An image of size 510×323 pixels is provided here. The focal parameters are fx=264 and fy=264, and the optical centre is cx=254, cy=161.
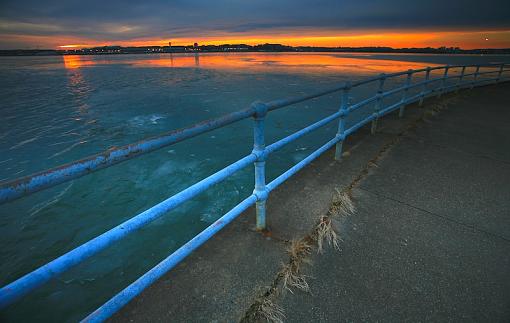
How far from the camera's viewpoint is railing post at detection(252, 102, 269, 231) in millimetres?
1940

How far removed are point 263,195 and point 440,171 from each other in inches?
111

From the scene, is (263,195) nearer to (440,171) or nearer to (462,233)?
(462,233)

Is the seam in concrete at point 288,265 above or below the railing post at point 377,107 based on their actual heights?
below

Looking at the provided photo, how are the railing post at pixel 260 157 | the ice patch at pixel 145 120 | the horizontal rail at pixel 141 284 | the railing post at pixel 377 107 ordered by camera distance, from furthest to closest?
1. the ice patch at pixel 145 120
2. the railing post at pixel 377 107
3. the railing post at pixel 260 157
4. the horizontal rail at pixel 141 284

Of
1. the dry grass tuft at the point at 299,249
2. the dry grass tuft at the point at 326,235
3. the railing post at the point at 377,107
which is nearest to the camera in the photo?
the dry grass tuft at the point at 299,249

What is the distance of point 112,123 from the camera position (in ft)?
36.3

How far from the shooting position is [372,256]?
2143mm

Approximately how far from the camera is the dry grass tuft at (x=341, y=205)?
2.69 metres

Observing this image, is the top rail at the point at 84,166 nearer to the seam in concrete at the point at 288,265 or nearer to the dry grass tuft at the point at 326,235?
the seam in concrete at the point at 288,265

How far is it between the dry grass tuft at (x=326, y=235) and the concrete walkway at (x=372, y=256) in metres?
0.06

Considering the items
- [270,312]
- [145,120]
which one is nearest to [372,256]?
[270,312]

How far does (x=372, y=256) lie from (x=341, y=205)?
71 cm

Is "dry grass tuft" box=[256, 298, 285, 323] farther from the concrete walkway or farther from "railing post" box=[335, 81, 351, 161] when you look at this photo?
"railing post" box=[335, 81, 351, 161]

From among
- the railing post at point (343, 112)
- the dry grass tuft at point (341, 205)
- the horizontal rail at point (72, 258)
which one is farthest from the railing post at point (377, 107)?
the horizontal rail at point (72, 258)
